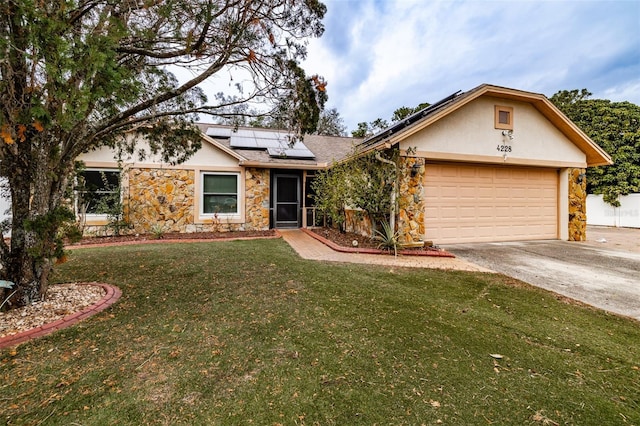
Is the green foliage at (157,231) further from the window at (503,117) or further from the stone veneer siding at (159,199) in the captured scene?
the window at (503,117)

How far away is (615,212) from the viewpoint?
51.7 ft

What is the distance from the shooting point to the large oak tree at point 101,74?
2.61m

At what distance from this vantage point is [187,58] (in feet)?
14.7

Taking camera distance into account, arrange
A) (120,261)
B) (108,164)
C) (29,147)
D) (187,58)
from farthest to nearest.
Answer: (108,164) → (120,261) → (187,58) → (29,147)

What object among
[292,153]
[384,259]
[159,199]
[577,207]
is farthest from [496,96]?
[159,199]

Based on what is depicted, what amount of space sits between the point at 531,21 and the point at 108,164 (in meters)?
15.2

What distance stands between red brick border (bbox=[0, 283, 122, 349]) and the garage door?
7641 mm

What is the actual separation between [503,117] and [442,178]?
2808 mm

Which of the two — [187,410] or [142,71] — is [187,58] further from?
[187,410]

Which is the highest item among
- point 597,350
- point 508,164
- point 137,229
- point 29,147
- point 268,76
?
point 268,76

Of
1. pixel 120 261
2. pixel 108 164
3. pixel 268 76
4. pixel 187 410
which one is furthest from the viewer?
pixel 108 164

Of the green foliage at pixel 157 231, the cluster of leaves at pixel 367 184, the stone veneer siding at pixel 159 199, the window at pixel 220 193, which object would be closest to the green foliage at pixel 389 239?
the cluster of leaves at pixel 367 184

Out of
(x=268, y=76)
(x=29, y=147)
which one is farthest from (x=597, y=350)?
(x=29, y=147)

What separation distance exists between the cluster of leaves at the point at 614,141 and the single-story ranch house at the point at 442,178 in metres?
8.39
